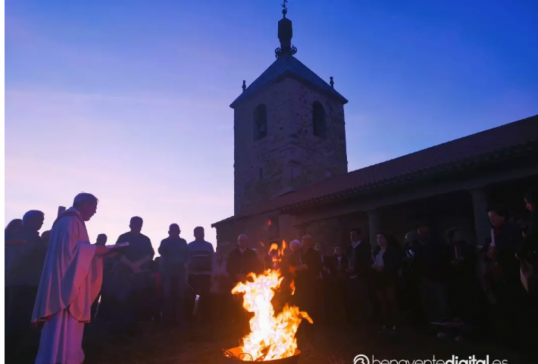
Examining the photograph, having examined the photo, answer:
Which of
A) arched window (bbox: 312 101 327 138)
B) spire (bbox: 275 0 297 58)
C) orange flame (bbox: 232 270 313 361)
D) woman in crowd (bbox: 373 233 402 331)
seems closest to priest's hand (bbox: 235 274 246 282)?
orange flame (bbox: 232 270 313 361)

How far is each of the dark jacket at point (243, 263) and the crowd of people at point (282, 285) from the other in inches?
0.7

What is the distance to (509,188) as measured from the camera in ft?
33.7

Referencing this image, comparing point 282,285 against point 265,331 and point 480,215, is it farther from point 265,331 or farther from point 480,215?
point 480,215

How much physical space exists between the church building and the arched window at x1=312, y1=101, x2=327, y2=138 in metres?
0.06

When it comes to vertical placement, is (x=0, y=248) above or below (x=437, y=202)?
below

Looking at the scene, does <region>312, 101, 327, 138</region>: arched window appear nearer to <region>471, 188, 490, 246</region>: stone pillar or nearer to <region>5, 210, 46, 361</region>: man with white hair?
<region>471, 188, 490, 246</region>: stone pillar

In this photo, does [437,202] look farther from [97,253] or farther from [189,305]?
[97,253]

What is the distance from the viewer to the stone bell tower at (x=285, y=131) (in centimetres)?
2116

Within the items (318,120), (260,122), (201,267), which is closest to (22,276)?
(201,267)

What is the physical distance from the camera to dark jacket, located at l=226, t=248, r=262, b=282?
705 cm

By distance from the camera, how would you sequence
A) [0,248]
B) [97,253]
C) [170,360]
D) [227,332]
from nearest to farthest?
[0,248] < [97,253] < [170,360] < [227,332]

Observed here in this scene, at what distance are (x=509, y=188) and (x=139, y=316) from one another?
9.81m

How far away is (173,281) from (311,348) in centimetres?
311

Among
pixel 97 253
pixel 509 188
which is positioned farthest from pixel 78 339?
pixel 509 188
